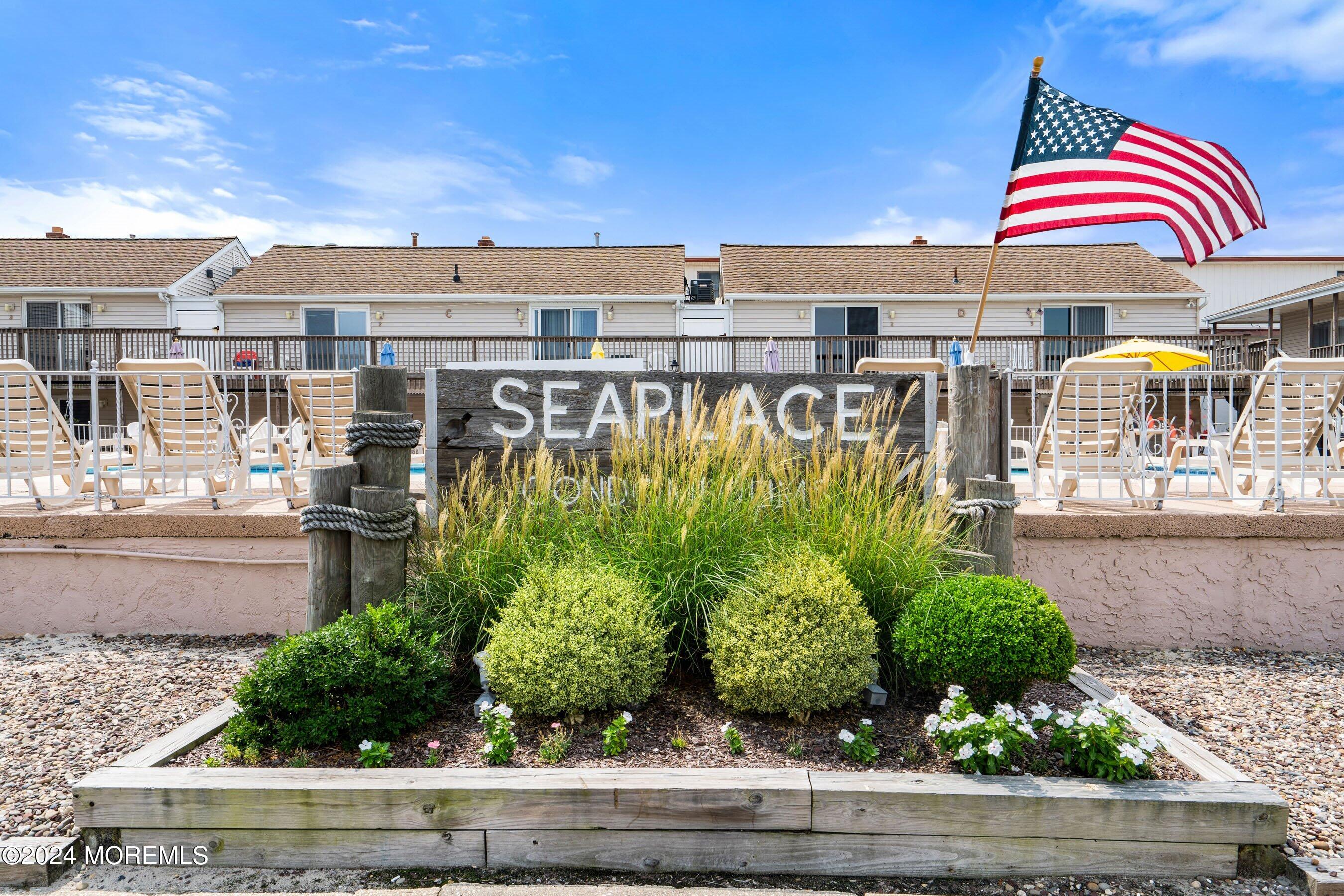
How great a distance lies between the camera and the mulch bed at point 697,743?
6.86 feet

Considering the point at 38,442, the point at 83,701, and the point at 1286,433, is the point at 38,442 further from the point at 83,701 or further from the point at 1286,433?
the point at 1286,433

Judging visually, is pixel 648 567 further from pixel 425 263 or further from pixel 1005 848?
pixel 425 263

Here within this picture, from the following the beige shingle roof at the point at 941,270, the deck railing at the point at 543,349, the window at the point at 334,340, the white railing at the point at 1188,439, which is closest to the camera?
the white railing at the point at 1188,439

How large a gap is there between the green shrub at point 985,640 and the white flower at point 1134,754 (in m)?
0.31

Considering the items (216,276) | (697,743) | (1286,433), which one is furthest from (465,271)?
(697,743)

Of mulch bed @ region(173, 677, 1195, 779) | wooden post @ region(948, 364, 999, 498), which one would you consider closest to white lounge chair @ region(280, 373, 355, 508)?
mulch bed @ region(173, 677, 1195, 779)

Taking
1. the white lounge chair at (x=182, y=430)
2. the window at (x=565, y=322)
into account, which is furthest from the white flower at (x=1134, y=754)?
the window at (x=565, y=322)

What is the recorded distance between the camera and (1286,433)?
186 inches

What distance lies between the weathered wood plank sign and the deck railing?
1274 cm

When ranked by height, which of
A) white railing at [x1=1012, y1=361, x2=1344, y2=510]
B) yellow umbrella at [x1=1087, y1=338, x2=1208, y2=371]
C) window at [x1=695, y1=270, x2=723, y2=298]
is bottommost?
white railing at [x1=1012, y1=361, x2=1344, y2=510]

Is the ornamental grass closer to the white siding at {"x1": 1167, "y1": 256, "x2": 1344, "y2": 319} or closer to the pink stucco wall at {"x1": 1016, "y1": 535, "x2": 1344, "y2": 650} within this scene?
the pink stucco wall at {"x1": 1016, "y1": 535, "x2": 1344, "y2": 650}

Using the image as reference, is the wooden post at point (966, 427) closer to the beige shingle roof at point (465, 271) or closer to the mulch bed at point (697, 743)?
the mulch bed at point (697, 743)

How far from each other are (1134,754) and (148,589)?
14.9 ft

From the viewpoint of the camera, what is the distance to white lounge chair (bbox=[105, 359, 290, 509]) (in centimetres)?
407
